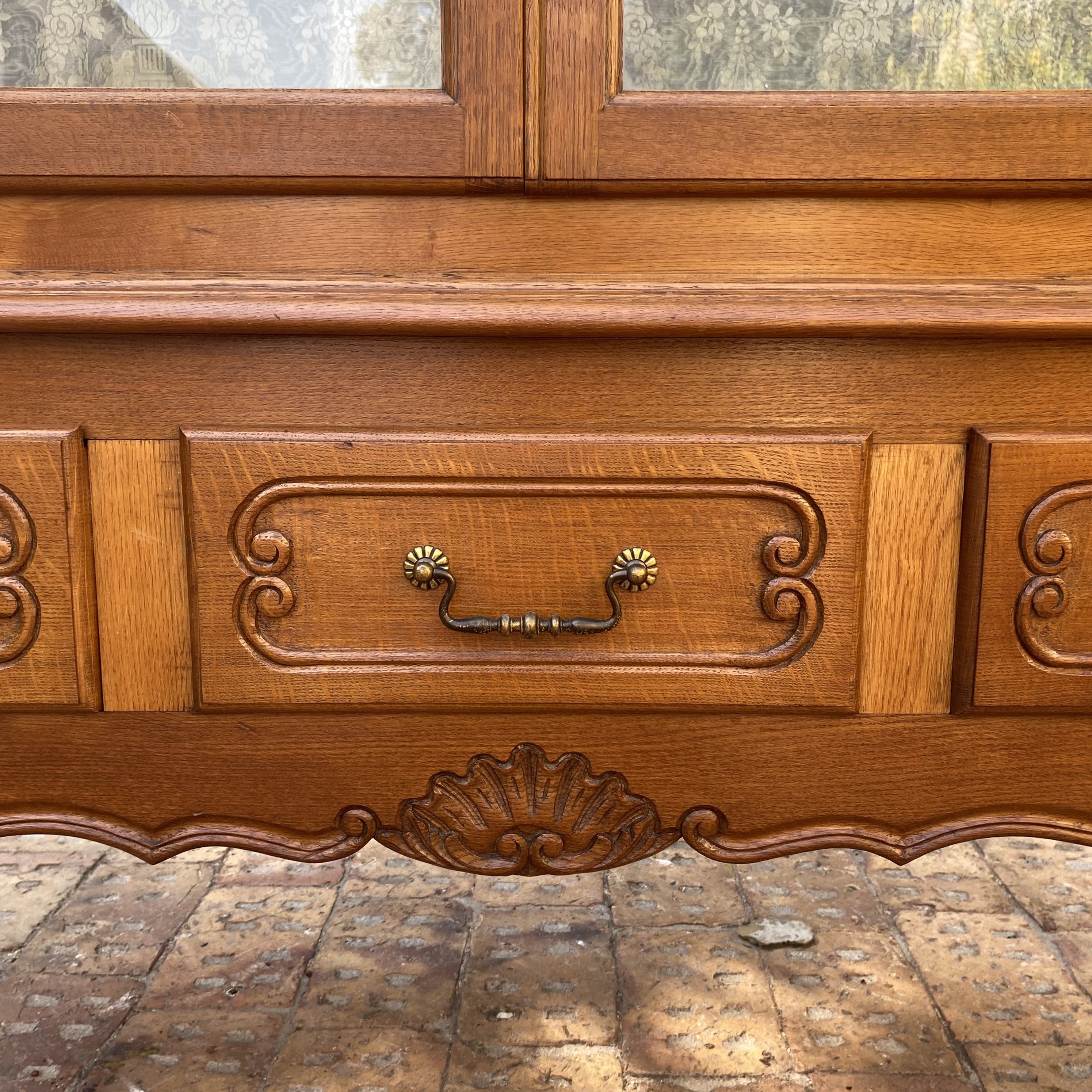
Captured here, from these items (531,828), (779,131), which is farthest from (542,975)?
(779,131)

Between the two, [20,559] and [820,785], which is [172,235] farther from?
[820,785]

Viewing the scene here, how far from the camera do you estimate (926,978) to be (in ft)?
4.72

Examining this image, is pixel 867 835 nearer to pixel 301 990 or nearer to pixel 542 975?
pixel 542 975

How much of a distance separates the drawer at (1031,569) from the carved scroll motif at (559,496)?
0.42 ft

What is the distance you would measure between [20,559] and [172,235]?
0.28 m

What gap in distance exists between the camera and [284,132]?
2.80ft

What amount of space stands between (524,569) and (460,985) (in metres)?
0.76

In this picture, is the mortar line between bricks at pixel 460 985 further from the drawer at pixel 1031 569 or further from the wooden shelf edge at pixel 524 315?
the wooden shelf edge at pixel 524 315

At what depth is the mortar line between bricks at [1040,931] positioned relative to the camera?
1438 mm

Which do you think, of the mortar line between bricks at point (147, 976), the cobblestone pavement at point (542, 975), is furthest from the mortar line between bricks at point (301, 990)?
the mortar line between bricks at point (147, 976)

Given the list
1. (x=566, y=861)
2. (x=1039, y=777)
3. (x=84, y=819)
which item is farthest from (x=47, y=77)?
(x=1039, y=777)

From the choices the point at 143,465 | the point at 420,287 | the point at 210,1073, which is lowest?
the point at 210,1073

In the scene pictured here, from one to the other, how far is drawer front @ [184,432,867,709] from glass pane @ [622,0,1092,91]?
0.93ft

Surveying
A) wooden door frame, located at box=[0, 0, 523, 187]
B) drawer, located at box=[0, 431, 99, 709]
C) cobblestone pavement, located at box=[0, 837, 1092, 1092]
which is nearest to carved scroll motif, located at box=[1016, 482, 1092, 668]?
wooden door frame, located at box=[0, 0, 523, 187]
